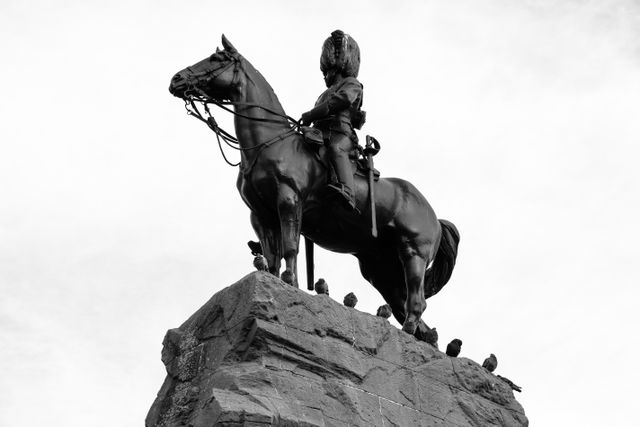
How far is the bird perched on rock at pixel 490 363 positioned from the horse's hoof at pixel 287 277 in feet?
9.31

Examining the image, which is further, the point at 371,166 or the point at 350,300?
the point at 371,166

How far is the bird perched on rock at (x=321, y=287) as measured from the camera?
53.4ft

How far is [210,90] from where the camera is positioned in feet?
55.6

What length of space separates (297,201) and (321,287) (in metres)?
0.95

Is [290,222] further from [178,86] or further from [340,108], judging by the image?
[178,86]

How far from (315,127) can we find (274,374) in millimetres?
3591

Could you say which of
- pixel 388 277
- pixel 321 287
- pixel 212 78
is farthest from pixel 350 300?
pixel 212 78

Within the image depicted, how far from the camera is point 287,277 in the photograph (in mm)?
15969

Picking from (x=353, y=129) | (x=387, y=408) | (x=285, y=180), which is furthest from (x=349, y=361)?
(x=353, y=129)

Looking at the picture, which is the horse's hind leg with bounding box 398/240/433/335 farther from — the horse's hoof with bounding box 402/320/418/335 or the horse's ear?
the horse's ear

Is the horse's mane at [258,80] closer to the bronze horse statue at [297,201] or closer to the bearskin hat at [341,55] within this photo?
the bronze horse statue at [297,201]

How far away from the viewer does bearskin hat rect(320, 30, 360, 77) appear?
17969 millimetres

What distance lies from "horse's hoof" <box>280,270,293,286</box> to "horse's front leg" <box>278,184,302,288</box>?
7cm

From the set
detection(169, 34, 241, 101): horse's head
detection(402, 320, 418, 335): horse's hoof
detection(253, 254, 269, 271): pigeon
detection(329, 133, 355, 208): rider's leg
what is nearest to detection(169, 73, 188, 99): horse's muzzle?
detection(169, 34, 241, 101): horse's head
